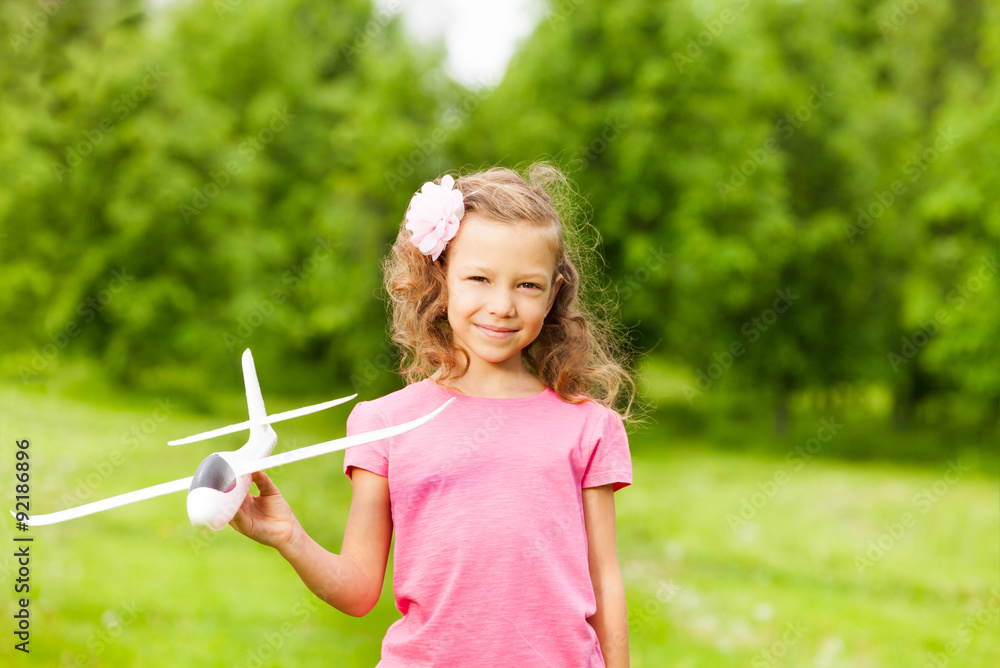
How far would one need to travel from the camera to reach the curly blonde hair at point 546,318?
1.96 meters

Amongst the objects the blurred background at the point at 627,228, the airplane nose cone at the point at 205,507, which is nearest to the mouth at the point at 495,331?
the airplane nose cone at the point at 205,507

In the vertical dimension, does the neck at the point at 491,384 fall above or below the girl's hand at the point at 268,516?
above

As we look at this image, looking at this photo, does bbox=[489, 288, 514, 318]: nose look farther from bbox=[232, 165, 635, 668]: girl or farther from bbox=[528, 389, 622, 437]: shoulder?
bbox=[528, 389, 622, 437]: shoulder

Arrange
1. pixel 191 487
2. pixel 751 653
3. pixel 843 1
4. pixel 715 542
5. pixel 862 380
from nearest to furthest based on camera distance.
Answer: pixel 191 487 < pixel 751 653 < pixel 715 542 < pixel 862 380 < pixel 843 1

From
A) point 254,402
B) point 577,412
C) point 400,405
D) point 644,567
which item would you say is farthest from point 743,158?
point 254,402

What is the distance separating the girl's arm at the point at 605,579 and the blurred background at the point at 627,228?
7.07 metres

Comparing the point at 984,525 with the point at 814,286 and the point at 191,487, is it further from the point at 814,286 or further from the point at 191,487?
the point at 191,487

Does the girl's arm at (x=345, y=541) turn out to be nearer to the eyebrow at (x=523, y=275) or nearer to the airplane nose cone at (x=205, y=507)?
the airplane nose cone at (x=205, y=507)

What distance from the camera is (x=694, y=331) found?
47.2ft

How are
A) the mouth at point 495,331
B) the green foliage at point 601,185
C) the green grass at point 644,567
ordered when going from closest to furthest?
1. the mouth at point 495,331
2. the green grass at point 644,567
3. the green foliage at point 601,185

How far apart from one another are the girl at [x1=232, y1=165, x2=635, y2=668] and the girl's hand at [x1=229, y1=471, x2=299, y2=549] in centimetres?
3

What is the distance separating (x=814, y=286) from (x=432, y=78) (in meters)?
7.25

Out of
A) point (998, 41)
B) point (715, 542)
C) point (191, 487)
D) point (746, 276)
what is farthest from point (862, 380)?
point (191, 487)

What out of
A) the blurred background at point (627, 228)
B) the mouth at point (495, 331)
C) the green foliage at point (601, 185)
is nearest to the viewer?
the mouth at point (495, 331)
